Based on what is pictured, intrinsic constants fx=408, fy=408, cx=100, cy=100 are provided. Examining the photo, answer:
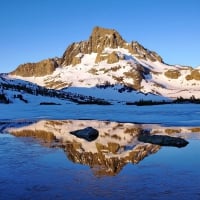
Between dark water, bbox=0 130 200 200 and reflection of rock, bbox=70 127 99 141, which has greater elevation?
reflection of rock, bbox=70 127 99 141

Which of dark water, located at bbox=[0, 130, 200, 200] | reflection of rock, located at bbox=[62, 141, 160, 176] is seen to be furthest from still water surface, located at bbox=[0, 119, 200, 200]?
reflection of rock, located at bbox=[62, 141, 160, 176]

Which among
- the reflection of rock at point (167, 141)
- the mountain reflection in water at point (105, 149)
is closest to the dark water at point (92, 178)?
the mountain reflection in water at point (105, 149)

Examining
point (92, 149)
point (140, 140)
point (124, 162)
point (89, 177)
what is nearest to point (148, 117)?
point (140, 140)

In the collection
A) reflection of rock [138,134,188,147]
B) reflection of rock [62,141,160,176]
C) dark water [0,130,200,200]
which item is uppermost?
reflection of rock [138,134,188,147]

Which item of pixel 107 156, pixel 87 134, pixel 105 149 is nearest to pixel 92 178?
pixel 107 156

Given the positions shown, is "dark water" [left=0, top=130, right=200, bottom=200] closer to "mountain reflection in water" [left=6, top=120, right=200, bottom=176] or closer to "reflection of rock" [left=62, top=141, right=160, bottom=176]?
"reflection of rock" [left=62, top=141, right=160, bottom=176]

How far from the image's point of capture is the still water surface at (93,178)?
14.6 m

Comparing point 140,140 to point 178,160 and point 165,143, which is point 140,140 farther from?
point 178,160

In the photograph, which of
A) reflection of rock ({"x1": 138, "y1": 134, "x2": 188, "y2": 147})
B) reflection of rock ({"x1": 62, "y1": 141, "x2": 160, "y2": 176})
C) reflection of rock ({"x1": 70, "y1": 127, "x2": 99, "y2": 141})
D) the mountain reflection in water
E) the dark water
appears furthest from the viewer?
reflection of rock ({"x1": 70, "y1": 127, "x2": 99, "y2": 141})

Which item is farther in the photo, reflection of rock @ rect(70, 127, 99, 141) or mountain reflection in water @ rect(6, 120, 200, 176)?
reflection of rock @ rect(70, 127, 99, 141)

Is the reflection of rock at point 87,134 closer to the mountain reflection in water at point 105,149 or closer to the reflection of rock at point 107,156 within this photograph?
the mountain reflection in water at point 105,149

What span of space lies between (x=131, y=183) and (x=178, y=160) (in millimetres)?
6214

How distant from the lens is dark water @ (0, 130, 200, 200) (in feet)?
47.9

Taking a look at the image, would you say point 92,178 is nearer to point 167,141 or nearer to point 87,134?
point 167,141
